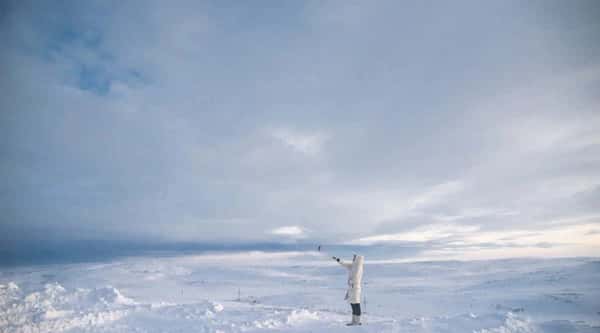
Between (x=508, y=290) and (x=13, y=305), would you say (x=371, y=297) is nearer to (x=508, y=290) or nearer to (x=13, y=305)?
(x=508, y=290)

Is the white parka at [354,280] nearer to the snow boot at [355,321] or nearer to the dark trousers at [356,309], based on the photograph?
the dark trousers at [356,309]

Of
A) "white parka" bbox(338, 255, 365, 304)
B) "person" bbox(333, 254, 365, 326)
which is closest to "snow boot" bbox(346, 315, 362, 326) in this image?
"person" bbox(333, 254, 365, 326)

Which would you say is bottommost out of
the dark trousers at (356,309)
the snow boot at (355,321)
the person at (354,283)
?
the snow boot at (355,321)

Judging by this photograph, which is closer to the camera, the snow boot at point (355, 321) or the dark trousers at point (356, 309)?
the snow boot at point (355, 321)

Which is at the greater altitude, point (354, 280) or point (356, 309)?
point (354, 280)

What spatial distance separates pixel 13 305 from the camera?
1752cm

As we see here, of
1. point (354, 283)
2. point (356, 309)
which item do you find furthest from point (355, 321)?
point (354, 283)

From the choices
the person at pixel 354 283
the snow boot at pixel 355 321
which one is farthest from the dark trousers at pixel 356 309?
the snow boot at pixel 355 321

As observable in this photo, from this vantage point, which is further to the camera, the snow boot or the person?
the person

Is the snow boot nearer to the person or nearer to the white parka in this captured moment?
the person

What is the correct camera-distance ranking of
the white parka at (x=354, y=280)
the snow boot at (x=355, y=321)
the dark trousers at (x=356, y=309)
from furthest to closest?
the white parka at (x=354, y=280)
the dark trousers at (x=356, y=309)
the snow boot at (x=355, y=321)

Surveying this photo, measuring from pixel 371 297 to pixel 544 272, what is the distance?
67.1 ft

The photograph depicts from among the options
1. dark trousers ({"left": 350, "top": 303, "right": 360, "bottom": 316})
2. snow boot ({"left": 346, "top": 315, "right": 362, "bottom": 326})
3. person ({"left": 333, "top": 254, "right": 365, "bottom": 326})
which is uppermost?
person ({"left": 333, "top": 254, "right": 365, "bottom": 326})

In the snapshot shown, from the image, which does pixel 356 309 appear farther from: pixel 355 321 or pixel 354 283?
pixel 354 283
